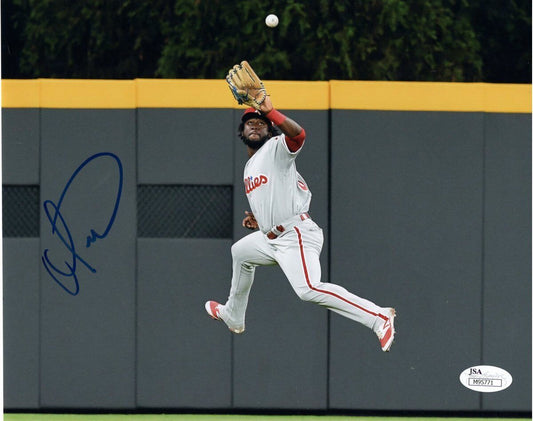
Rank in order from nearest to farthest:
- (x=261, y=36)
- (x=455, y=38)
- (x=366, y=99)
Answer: (x=366, y=99)
(x=261, y=36)
(x=455, y=38)

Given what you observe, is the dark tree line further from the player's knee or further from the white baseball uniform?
the player's knee

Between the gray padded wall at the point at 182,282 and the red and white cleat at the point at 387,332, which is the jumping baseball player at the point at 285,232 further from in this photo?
the gray padded wall at the point at 182,282

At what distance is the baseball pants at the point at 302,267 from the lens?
644 centimetres

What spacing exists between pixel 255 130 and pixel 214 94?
55.5 inches

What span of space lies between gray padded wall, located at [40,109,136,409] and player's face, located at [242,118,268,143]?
159 centimetres

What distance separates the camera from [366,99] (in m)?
8.12

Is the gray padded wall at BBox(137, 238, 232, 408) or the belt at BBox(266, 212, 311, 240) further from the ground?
the belt at BBox(266, 212, 311, 240)

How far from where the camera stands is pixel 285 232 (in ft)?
21.7

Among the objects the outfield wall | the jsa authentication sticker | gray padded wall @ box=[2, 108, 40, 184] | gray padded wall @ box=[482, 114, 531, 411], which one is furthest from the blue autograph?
the jsa authentication sticker

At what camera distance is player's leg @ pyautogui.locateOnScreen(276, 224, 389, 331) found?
642 centimetres

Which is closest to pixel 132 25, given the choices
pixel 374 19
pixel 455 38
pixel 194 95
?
pixel 374 19

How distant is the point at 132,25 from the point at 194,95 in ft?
19.6

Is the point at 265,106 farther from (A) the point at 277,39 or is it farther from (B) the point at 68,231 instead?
(A) the point at 277,39

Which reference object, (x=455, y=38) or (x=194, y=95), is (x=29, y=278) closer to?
(x=194, y=95)
